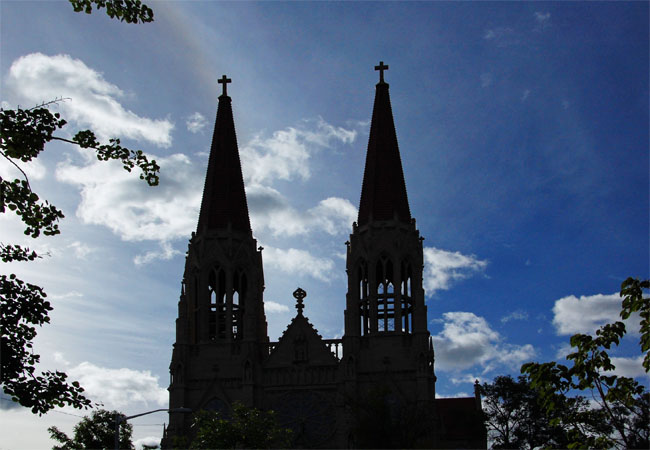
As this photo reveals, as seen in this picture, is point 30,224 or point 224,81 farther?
point 224,81

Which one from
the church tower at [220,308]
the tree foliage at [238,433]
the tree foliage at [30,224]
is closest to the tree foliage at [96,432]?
the church tower at [220,308]

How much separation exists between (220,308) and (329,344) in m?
7.53

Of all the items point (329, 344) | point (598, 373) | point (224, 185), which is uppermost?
point (224, 185)

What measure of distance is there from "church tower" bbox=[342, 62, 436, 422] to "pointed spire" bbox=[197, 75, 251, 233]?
316 inches

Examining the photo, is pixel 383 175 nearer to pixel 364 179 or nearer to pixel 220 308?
pixel 364 179

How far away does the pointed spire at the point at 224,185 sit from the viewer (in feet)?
181

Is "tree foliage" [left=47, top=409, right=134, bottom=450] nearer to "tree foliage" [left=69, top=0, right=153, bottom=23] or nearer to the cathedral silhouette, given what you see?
the cathedral silhouette

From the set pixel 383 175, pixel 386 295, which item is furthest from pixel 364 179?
pixel 386 295

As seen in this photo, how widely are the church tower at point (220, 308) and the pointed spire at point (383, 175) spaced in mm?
8172

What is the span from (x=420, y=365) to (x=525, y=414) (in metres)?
13.2

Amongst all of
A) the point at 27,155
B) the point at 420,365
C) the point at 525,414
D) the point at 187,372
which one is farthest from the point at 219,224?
the point at 27,155

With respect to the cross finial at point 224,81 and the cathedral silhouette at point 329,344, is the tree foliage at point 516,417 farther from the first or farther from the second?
the cross finial at point 224,81

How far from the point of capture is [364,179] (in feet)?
183

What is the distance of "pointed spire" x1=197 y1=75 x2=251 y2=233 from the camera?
55.2 meters
